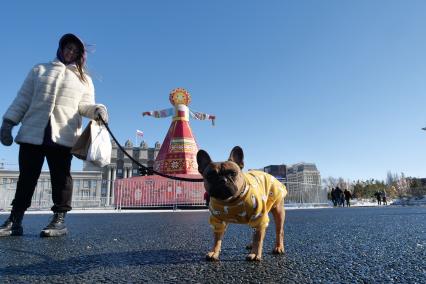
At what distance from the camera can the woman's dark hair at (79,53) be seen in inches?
127

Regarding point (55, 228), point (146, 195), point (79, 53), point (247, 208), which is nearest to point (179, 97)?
point (146, 195)

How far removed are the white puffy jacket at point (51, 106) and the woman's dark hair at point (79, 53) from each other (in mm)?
102

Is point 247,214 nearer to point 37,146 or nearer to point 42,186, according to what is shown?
point 37,146

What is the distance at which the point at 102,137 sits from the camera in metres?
2.94

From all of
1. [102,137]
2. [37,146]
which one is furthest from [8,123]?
[102,137]

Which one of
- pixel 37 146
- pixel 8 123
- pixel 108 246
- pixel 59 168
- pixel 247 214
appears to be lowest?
pixel 108 246

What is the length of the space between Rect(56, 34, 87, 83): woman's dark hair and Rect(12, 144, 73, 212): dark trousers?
3.02 feet

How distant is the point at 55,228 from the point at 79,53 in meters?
1.96

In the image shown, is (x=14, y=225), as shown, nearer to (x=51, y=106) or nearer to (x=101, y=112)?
(x=51, y=106)

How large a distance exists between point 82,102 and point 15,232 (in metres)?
1.51

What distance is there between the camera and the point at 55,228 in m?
2.95

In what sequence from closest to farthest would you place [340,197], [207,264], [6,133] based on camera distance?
[207,264]
[6,133]
[340,197]

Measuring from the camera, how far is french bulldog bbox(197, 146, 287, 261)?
1.58 metres

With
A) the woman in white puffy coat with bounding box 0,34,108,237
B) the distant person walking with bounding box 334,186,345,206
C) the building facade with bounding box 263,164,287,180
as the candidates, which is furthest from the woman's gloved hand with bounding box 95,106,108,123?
the building facade with bounding box 263,164,287,180
